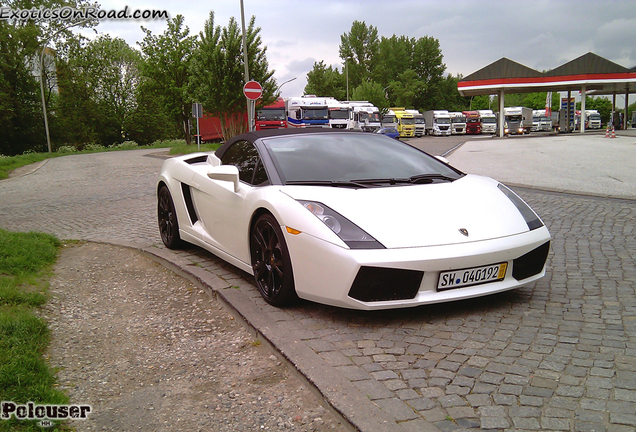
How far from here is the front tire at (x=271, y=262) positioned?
4.02m

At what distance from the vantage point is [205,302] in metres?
4.69

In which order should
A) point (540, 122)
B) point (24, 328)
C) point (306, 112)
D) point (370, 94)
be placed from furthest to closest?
point (370, 94)
point (540, 122)
point (306, 112)
point (24, 328)

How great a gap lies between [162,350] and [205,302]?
98 centimetres

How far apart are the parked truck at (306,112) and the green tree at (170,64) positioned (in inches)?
379

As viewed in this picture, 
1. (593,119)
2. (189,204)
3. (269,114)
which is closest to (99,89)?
(269,114)

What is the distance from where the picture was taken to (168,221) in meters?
6.41

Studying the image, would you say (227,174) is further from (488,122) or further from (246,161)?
(488,122)

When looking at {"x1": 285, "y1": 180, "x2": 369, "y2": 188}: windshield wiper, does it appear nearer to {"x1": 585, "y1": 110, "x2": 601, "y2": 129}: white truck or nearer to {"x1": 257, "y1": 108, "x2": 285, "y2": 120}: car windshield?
{"x1": 257, "y1": 108, "x2": 285, "y2": 120}: car windshield

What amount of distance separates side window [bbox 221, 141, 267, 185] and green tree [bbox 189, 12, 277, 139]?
89.3 ft

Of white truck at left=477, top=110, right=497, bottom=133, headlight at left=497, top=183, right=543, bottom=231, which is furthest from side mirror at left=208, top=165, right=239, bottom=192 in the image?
white truck at left=477, top=110, right=497, bottom=133

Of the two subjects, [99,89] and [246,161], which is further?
[99,89]

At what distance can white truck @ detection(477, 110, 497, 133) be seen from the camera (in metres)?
59.1

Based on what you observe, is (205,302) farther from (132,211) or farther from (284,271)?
(132,211)

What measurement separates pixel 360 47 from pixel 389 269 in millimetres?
108674
